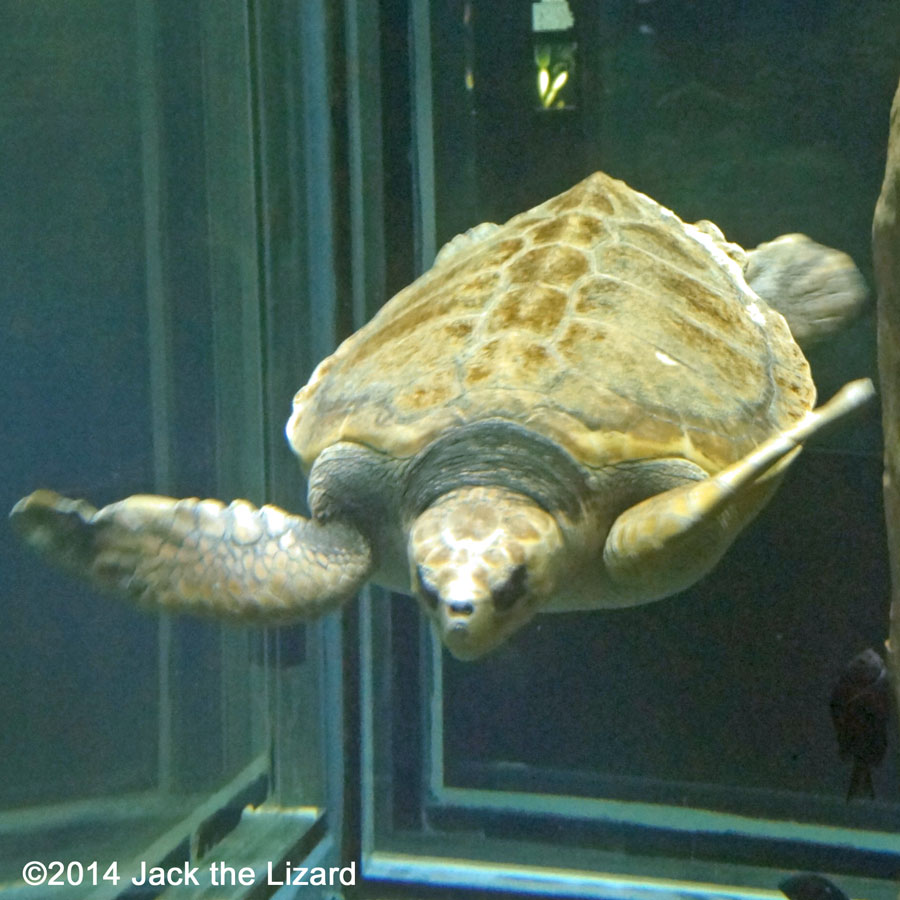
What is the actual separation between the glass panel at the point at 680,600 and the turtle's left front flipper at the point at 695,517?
49.8 inches

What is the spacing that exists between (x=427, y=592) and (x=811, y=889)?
174 centimetres

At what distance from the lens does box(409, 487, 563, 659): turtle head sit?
5.77 ft

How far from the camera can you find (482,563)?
1.81m

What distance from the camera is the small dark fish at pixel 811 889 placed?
8.70 feet

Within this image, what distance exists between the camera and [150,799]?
2600 mm

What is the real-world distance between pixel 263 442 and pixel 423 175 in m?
1.24

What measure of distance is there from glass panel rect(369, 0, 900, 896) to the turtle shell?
800mm

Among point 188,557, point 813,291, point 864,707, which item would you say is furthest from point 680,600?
point 188,557

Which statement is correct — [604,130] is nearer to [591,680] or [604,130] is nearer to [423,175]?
[423,175]

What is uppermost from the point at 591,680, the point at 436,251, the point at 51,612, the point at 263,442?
the point at 436,251

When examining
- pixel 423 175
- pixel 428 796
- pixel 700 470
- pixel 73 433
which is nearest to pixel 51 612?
pixel 73 433

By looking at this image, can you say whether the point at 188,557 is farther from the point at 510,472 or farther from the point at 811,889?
the point at 811,889

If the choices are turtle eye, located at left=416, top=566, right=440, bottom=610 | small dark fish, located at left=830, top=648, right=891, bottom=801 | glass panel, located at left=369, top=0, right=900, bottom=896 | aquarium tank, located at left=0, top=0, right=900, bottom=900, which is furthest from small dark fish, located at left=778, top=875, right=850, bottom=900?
turtle eye, located at left=416, top=566, right=440, bottom=610

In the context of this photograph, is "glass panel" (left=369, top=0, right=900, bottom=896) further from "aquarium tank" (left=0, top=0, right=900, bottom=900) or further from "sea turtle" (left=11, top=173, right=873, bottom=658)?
"sea turtle" (left=11, top=173, right=873, bottom=658)
